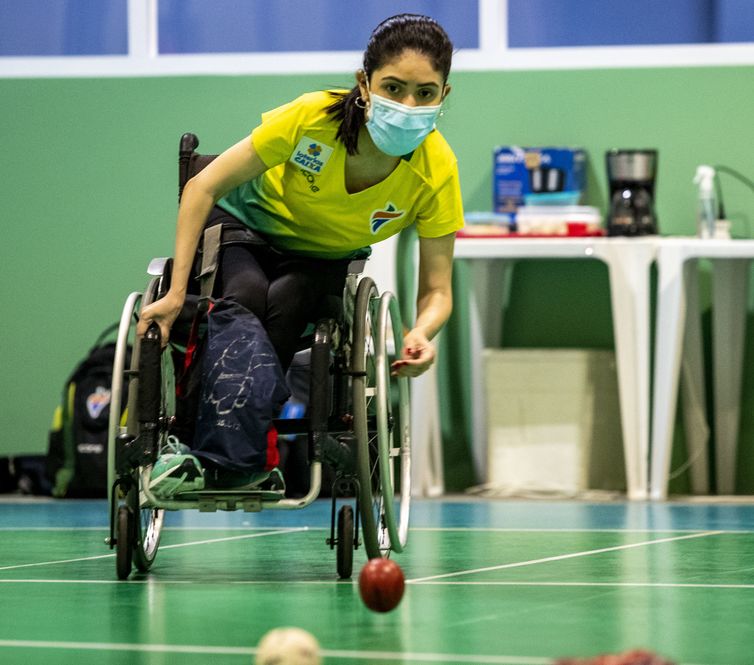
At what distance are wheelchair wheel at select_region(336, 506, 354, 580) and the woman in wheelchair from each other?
183 millimetres

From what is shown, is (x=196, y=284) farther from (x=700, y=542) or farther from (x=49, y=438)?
(x=49, y=438)

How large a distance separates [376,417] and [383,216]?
0.39 metres

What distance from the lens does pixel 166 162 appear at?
5.64 m

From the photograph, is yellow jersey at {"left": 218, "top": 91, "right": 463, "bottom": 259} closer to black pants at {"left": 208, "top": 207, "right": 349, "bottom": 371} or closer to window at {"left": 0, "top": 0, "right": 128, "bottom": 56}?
black pants at {"left": 208, "top": 207, "right": 349, "bottom": 371}

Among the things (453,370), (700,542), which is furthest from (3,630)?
(453,370)

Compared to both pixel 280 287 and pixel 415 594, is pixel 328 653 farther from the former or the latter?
pixel 280 287

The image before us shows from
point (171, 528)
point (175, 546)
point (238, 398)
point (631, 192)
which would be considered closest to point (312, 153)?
point (238, 398)

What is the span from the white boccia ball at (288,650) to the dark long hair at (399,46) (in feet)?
4.51

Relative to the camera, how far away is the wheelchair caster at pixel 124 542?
268cm

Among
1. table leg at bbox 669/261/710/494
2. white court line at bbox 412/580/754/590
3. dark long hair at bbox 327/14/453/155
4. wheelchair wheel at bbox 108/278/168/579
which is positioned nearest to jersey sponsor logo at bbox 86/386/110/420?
table leg at bbox 669/261/710/494

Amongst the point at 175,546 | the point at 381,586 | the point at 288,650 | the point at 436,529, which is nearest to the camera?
the point at 288,650

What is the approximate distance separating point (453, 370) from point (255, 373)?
2.97m

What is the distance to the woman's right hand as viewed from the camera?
264 cm

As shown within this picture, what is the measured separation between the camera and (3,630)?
2.16 metres
